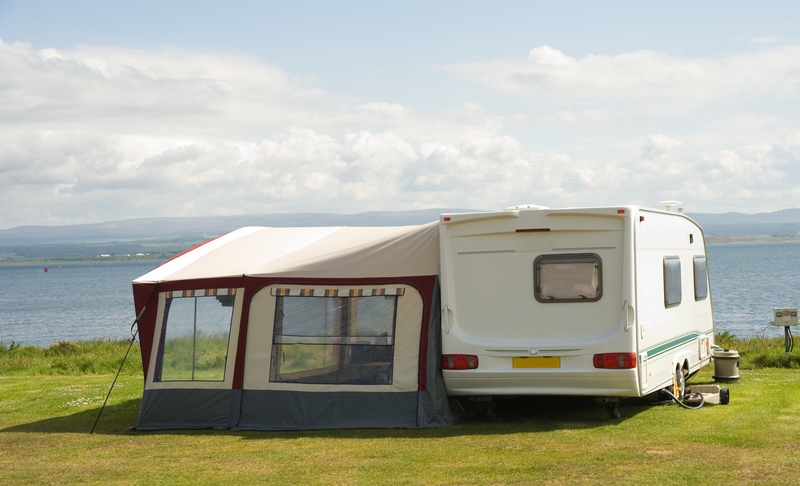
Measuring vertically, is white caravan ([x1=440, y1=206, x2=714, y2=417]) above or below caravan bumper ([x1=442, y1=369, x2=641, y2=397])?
above

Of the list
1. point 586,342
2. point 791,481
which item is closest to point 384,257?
point 586,342

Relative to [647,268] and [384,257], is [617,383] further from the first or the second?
[384,257]

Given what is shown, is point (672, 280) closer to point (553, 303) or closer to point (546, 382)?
point (553, 303)

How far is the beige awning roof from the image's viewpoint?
8867 mm

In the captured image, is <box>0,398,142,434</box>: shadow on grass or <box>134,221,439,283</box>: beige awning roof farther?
<box>0,398,142,434</box>: shadow on grass

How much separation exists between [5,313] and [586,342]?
5360cm

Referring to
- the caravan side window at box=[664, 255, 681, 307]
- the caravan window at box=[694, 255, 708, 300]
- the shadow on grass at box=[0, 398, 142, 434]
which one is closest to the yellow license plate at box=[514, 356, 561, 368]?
the caravan side window at box=[664, 255, 681, 307]

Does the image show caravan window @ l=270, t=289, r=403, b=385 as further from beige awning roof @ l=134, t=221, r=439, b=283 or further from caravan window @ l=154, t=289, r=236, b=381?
caravan window @ l=154, t=289, r=236, b=381

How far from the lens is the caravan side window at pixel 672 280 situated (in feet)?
29.2

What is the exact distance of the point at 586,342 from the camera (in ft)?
25.9

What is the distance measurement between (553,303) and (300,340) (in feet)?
9.69

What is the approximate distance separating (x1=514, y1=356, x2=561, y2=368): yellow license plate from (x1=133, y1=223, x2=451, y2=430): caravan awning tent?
95cm

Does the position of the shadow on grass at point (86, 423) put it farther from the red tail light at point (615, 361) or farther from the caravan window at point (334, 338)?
the red tail light at point (615, 361)

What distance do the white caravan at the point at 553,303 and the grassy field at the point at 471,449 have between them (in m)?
0.56
